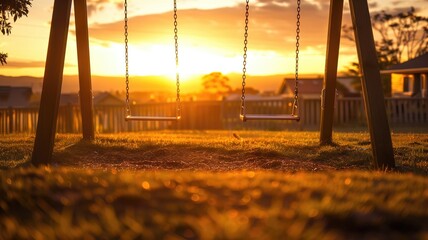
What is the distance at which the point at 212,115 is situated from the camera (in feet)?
88.0

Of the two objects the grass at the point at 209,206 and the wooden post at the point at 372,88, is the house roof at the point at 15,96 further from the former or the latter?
the grass at the point at 209,206

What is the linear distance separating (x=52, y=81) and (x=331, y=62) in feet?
17.2

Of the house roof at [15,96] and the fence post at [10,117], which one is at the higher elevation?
the house roof at [15,96]

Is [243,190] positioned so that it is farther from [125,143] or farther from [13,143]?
[13,143]

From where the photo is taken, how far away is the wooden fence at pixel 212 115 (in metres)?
22.6

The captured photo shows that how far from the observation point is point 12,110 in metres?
22.4

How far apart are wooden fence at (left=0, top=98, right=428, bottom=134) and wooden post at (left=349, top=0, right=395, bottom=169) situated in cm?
1442

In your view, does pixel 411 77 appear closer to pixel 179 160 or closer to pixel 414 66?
pixel 414 66

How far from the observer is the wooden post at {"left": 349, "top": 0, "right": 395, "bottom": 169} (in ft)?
30.1

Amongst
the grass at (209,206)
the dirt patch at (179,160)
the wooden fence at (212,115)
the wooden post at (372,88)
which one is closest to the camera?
the grass at (209,206)

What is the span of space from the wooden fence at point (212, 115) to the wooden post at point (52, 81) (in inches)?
482

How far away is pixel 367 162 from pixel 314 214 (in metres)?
6.33

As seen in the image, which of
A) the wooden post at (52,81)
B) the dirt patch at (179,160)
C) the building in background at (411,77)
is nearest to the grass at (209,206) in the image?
the wooden post at (52,81)

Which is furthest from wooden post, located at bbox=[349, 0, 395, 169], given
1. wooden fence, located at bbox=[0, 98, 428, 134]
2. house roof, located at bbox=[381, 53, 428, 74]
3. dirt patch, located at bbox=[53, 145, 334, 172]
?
house roof, located at bbox=[381, 53, 428, 74]
